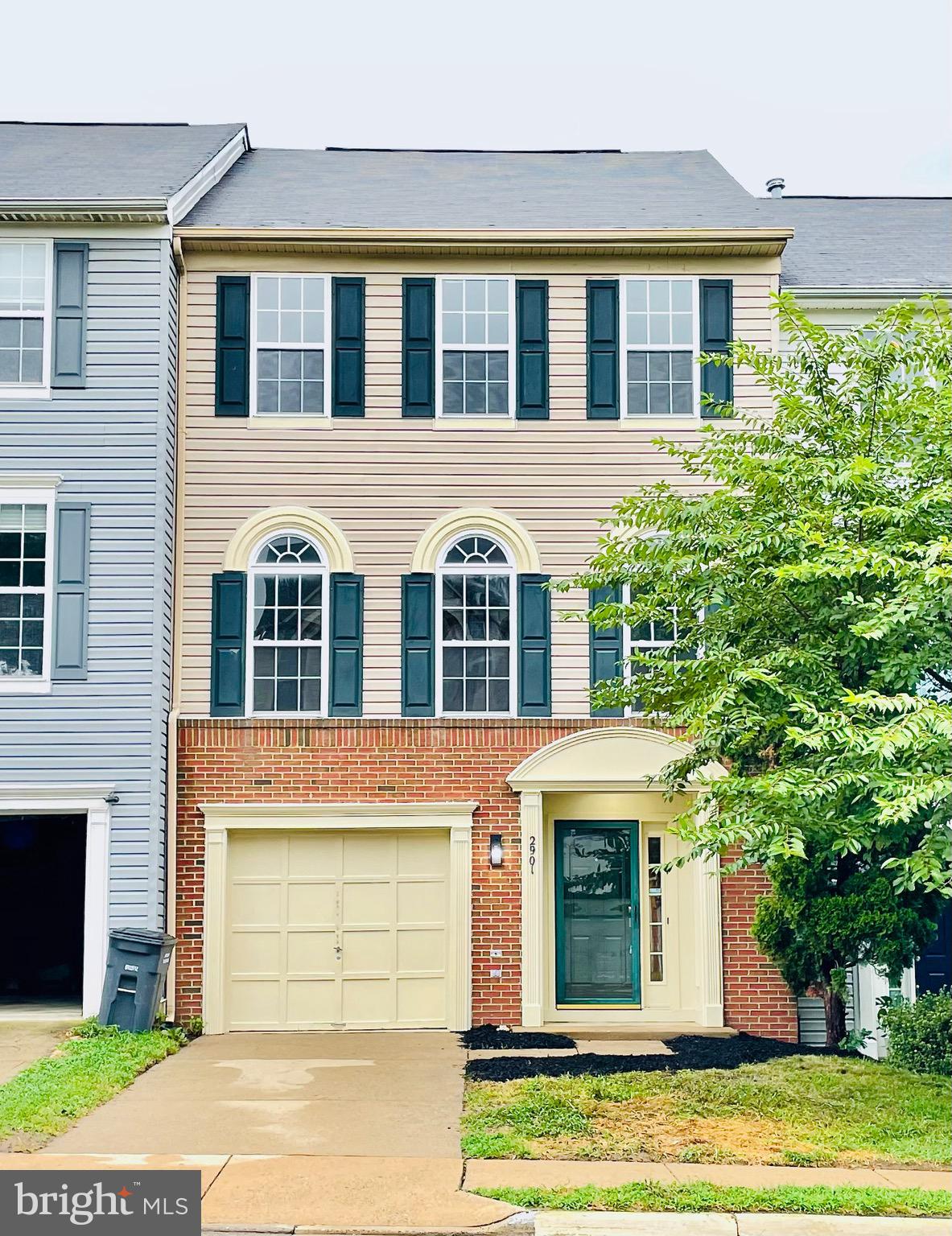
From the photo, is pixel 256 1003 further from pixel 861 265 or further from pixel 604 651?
pixel 861 265

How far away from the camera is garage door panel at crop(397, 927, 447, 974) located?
48.8ft

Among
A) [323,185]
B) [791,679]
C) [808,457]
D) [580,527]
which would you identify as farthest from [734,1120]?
[323,185]

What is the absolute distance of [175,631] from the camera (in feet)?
48.9

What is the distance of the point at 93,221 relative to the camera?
577 inches

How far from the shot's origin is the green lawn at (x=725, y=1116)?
9.09 meters

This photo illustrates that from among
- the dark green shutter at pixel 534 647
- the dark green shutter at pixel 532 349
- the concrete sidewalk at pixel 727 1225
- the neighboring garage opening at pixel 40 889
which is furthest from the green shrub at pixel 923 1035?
the neighboring garage opening at pixel 40 889

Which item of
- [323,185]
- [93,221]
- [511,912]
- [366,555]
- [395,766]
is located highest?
[323,185]

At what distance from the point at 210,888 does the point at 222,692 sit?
2.10 metres

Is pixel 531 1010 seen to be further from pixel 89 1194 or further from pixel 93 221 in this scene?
pixel 93 221

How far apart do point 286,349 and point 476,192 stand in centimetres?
385

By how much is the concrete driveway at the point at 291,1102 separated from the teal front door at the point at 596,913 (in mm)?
1665

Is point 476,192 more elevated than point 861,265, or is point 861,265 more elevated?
point 476,192

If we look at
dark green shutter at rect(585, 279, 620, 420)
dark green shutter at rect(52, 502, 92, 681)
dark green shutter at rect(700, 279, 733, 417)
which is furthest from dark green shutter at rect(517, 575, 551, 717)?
dark green shutter at rect(52, 502, 92, 681)

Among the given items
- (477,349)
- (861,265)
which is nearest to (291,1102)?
(477,349)
